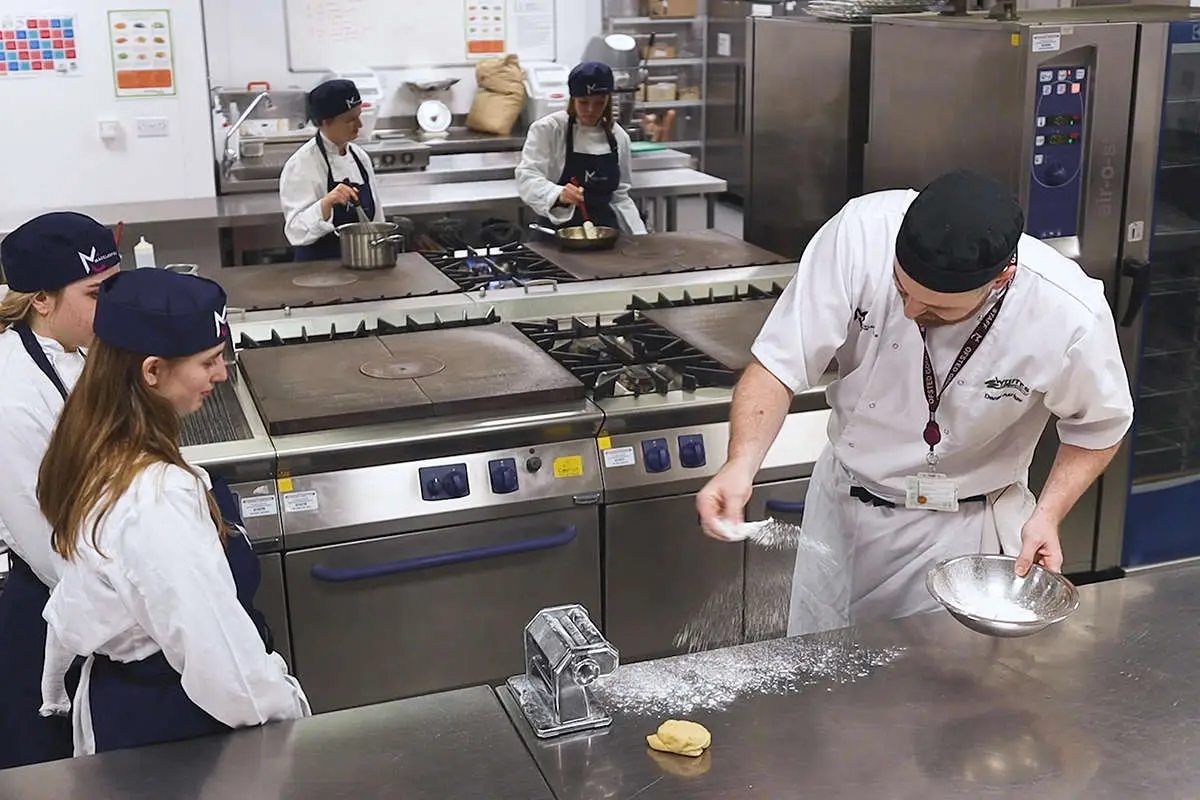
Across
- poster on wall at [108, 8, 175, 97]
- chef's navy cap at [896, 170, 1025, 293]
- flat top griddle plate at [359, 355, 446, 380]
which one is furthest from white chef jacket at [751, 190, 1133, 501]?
poster on wall at [108, 8, 175, 97]

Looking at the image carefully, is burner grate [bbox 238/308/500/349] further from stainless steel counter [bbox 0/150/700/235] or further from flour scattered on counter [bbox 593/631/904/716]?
stainless steel counter [bbox 0/150/700/235]

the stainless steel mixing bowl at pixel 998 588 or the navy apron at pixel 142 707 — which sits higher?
the stainless steel mixing bowl at pixel 998 588

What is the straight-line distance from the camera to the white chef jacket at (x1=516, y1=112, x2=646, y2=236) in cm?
529

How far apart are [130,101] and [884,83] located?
3.84m

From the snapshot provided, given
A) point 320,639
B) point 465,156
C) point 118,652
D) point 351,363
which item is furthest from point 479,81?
point 118,652

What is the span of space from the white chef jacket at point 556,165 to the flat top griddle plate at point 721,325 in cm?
170

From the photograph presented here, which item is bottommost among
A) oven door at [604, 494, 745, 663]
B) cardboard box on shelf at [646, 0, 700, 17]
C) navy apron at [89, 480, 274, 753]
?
oven door at [604, 494, 745, 663]

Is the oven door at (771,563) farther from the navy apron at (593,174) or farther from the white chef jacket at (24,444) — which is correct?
the navy apron at (593,174)

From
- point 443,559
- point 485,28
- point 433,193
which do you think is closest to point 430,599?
point 443,559

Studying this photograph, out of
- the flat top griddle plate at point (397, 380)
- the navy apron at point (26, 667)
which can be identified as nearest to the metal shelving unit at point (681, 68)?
the flat top griddle plate at point (397, 380)

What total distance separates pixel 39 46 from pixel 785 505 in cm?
444

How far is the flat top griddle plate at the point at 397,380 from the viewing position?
2.89 meters

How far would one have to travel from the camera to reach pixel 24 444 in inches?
88.4

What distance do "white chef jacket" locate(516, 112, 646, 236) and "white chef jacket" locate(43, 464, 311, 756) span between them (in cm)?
353
